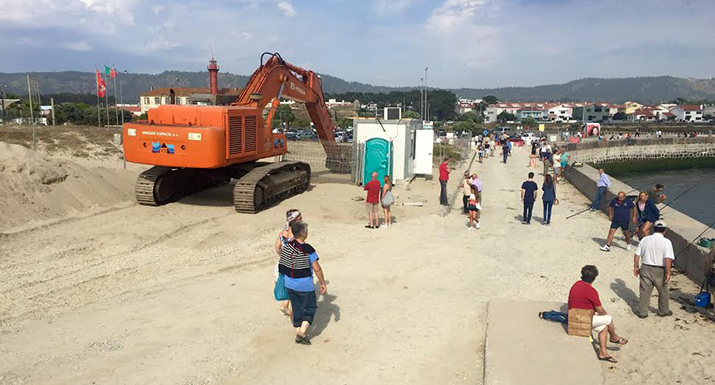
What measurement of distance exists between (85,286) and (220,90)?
10278mm

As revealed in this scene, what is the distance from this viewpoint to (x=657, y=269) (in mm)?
7973

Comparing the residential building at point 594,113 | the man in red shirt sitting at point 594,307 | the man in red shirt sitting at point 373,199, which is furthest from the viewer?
the residential building at point 594,113

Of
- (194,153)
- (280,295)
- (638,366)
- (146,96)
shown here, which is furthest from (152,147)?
(146,96)

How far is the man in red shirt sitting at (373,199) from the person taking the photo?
43.2ft

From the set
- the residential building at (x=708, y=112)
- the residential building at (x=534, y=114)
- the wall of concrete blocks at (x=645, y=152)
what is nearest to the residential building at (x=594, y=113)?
the residential building at (x=534, y=114)

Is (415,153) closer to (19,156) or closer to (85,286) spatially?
(19,156)

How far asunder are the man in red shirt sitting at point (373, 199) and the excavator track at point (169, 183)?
18.2 feet

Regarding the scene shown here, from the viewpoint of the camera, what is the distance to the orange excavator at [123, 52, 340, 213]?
13.5m

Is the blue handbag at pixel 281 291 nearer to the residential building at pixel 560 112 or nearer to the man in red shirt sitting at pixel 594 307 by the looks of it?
the man in red shirt sitting at pixel 594 307

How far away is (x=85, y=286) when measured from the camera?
882 cm

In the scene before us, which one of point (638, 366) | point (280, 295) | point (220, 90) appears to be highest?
point (220, 90)

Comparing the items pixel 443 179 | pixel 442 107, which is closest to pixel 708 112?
pixel 442 107

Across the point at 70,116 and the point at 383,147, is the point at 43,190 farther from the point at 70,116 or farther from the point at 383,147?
A: the point at 70,116

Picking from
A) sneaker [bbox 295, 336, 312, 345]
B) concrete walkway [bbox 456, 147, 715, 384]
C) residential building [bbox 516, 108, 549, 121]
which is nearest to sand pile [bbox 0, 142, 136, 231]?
sneaker [bbox 295, 336, 312, 345]
